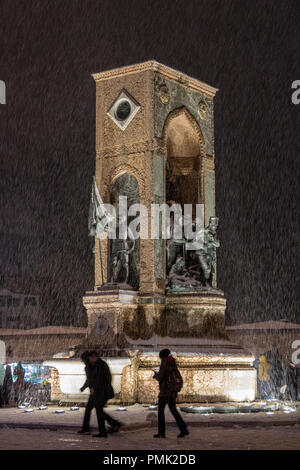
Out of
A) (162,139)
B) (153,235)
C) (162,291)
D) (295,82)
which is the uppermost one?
(295,82)

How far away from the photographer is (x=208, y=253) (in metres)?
19.2

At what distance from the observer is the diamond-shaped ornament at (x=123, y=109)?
19.1 meters

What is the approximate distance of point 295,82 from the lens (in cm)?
2209

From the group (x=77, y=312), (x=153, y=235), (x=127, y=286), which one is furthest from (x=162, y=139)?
(x=77, y=312)

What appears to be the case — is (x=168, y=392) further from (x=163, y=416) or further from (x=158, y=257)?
(x=158, y=257)

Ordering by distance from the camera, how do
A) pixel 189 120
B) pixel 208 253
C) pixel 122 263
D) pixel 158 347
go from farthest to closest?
pixel 189 120, pixel 208 253, pixel 122 263, pixel 158 347

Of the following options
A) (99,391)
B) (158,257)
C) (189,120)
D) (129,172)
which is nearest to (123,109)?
(129,172)

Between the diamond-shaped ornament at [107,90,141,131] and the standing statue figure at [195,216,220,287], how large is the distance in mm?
3025

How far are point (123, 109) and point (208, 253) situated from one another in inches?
154

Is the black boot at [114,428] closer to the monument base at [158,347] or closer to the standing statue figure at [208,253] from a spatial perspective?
the monument base at [158,347]

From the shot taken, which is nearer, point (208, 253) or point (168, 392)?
point (168, 392)

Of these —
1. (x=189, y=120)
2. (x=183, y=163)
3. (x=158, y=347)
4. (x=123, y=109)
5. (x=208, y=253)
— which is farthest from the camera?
(x=183, y=163)
